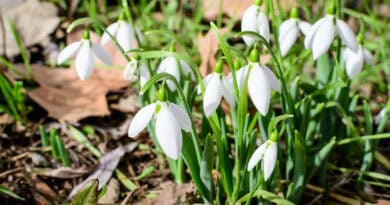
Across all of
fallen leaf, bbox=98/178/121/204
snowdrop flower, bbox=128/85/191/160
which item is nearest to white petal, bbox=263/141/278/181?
snowdrop flower, bbox=128/85/191/160

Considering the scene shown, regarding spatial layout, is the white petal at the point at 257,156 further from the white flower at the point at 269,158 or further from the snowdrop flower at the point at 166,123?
the snowdrop flower at the point at 166,123

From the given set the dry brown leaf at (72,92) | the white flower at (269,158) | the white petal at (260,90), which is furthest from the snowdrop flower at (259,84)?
the dry brown leaf at (72,92)

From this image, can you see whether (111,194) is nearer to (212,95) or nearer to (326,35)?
(212,95)

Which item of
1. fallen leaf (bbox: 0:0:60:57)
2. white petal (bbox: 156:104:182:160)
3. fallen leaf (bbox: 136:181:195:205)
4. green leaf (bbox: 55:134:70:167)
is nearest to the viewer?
white petal (bbox: 156:104:182:160)

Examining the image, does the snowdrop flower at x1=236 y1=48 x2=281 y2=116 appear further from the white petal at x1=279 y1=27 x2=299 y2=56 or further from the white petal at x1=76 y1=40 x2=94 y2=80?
the white petal at x1=76 y1=40 x2=94 y2=80

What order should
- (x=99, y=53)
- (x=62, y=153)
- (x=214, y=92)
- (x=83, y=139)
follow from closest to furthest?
(x=214, y=92)
(x=99, y=53)
(x=62, y=153)
(x=83, y=139)

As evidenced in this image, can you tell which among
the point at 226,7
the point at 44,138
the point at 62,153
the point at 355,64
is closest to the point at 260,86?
the point at 355,64

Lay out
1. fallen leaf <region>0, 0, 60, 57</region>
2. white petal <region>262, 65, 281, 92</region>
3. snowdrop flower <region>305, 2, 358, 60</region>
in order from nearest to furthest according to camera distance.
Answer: white petal <region>262, 65, 281, 92</region> → snowdrop flower <region>305, 2, 358, 60</region> → fallen leaf <region>0, 0, 60, 57</region>
